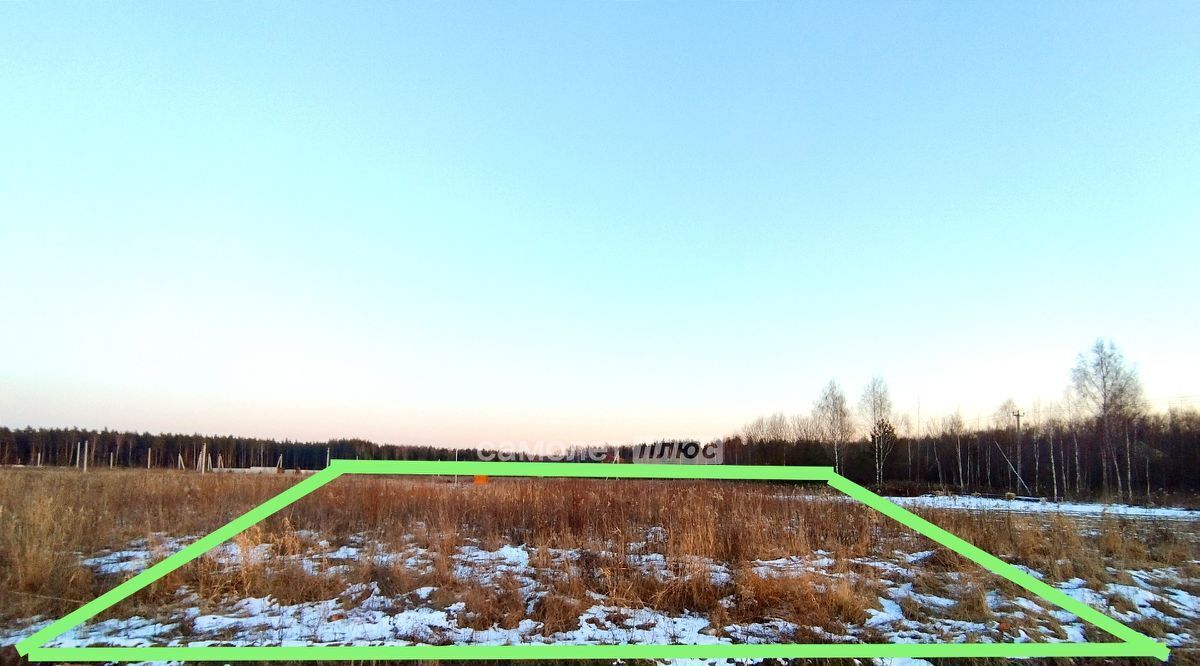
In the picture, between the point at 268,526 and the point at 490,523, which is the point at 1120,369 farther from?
the point at 268,526

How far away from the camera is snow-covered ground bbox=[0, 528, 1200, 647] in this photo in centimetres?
580

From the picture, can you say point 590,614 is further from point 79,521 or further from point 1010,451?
point 1010,451

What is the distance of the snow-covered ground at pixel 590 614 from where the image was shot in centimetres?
580

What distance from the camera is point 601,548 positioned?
28.3 feet

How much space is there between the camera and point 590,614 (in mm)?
6371

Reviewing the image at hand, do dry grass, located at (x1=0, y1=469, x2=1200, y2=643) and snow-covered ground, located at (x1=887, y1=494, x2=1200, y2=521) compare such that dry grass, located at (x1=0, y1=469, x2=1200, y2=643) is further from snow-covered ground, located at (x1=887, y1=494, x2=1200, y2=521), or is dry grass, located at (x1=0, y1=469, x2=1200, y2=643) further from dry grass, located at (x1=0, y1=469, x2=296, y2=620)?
snow-covered ground, located at (x1=887, y1=494, x2=1200, y2=521)

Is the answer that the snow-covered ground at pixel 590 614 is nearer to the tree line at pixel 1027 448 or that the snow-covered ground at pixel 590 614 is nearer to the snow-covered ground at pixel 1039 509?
the snow-covered ground at pixel 1039 509

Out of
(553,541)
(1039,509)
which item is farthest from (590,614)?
(1039,509)

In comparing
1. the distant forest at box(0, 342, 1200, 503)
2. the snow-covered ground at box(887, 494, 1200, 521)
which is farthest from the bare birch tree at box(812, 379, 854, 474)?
the snow-covered ground at box(887, 494, 1200, 521)

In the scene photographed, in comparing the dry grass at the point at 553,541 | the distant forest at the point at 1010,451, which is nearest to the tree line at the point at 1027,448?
the distant forest at the point at 1010,451

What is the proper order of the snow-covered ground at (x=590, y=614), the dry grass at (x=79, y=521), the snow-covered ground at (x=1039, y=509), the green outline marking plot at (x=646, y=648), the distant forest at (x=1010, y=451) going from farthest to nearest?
the distant forest at (x=1010, y=451), the snow-covered ground at (x=1039, y=509), the dry grass at (x=79, y=521), the snow-covered ground at (x=590, y=614), the green outline marking plot at (x=646, y=648)

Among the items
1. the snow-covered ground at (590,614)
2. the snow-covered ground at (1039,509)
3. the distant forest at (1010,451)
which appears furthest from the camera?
the distant forest at (1010,451)

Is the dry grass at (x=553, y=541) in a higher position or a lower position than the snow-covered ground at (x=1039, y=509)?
higher

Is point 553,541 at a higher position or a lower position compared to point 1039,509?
higher
